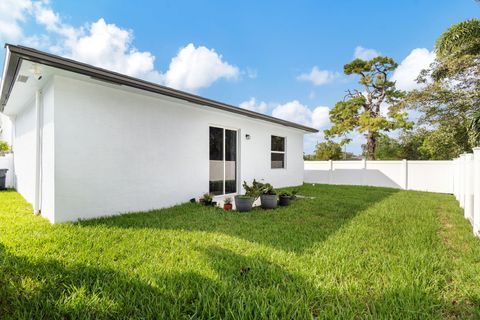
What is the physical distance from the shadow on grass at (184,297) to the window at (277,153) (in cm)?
847

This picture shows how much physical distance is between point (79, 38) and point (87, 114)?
519cm

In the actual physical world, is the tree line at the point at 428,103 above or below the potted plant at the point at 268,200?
above

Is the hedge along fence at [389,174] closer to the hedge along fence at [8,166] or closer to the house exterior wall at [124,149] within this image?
the house exterior wall at [124,149]

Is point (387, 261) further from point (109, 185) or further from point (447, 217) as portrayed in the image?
point (109, 185)

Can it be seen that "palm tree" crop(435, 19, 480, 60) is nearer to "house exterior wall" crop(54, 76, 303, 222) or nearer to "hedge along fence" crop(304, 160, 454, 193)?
"hedge along fence" crop(304, 160, 454, 193)

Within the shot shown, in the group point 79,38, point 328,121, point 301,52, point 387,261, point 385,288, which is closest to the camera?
point 385,288

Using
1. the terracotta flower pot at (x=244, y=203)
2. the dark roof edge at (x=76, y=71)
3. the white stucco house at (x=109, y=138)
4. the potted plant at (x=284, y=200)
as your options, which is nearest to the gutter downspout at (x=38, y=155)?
the white stucco house at (x=109, y=138)

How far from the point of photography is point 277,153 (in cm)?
1153

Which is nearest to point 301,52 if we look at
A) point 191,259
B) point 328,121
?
point 328,121

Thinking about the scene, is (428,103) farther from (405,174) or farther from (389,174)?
(389,174)

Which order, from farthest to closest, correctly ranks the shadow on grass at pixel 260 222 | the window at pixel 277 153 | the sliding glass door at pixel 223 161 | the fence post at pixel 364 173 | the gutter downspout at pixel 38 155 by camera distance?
the fence post at pixel 364 173
the window at pixel 277 153
the sliding glass door at pixel 223 161
the gutter downspout at pixel 38 155
the shadow on grass at pixel 260 222

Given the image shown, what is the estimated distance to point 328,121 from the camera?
20.6m

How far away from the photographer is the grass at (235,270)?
88.0 inches

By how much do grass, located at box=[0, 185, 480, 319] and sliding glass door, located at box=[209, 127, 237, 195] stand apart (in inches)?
127
